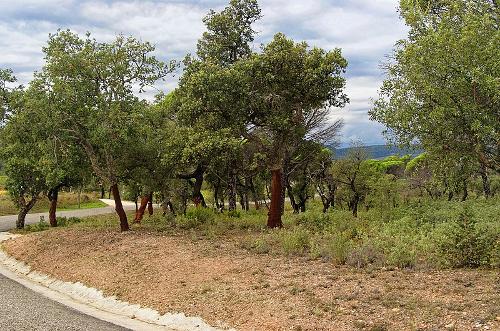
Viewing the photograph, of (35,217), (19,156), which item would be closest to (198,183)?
(19,156)

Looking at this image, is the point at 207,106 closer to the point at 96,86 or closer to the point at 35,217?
the point at 96,86

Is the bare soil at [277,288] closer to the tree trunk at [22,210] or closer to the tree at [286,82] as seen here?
the tree at [286,82]

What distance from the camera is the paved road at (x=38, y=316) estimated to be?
1140cm

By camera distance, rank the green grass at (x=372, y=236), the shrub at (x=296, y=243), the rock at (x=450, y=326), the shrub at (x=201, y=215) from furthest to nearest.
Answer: the shrub at (x=201, y=215), the shrub at (x=296, y=243), the green grass at (x=372, y=236), the rock at (x=450, y=326)

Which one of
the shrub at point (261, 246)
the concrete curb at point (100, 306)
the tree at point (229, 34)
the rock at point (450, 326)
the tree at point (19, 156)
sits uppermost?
the tree at point (229, 34)

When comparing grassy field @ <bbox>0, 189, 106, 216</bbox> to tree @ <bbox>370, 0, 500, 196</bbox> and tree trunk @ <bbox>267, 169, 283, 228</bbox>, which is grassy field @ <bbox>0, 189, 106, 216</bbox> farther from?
tree @ <bbox>370, 0, 500, 196</bbox>

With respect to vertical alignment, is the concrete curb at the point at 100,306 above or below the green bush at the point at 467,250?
below

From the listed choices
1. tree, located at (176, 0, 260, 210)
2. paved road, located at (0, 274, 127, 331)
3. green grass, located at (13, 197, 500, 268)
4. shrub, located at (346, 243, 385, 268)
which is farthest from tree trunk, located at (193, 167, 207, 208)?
shrub, located at (346, 243, 385, 268)

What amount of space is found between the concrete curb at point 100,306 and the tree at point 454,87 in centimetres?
812

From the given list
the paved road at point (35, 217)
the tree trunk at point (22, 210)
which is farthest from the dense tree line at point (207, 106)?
the paved road at point (35, 217)

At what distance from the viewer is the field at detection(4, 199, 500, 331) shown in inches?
392

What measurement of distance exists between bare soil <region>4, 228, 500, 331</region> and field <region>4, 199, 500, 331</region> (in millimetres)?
32

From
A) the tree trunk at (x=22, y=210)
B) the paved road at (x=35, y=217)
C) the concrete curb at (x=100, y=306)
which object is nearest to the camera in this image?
the concrete curb at (x=100, y=306)

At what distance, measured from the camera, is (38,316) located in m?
12.5
